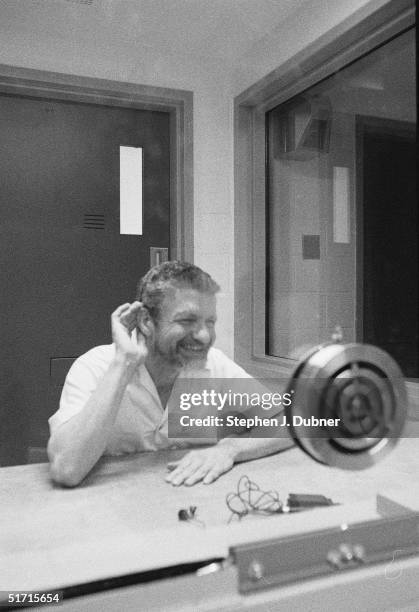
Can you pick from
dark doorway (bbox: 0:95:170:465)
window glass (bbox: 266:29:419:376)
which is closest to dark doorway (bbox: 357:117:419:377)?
window glass (bbox: 266:29:419:376)

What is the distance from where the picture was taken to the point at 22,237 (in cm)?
54

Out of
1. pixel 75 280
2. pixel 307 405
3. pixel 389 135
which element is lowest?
pixel 307 405

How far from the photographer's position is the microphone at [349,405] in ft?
1.39

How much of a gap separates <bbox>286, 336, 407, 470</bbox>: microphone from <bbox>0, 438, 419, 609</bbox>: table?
0.05m

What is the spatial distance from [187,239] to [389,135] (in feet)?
0.82

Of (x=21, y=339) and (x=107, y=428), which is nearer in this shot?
(x=21, y=339)

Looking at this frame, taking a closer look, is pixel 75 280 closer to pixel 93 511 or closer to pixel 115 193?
pixel 115 193

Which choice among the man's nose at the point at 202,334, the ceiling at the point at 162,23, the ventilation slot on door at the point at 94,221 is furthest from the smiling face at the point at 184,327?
the ceiling at the point at 162,23

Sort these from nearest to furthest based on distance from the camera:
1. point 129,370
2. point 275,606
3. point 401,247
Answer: point 275,606 < point 401,247 < point 129,370

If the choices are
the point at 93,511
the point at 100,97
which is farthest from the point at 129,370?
the point at 100,97

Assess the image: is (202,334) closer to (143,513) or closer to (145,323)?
(145,323)

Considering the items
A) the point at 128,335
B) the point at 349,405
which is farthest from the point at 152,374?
the point at 349,405

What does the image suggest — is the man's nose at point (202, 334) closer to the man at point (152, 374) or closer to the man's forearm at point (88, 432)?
the man at point (152, 374)

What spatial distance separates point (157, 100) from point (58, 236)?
17 centimetres
